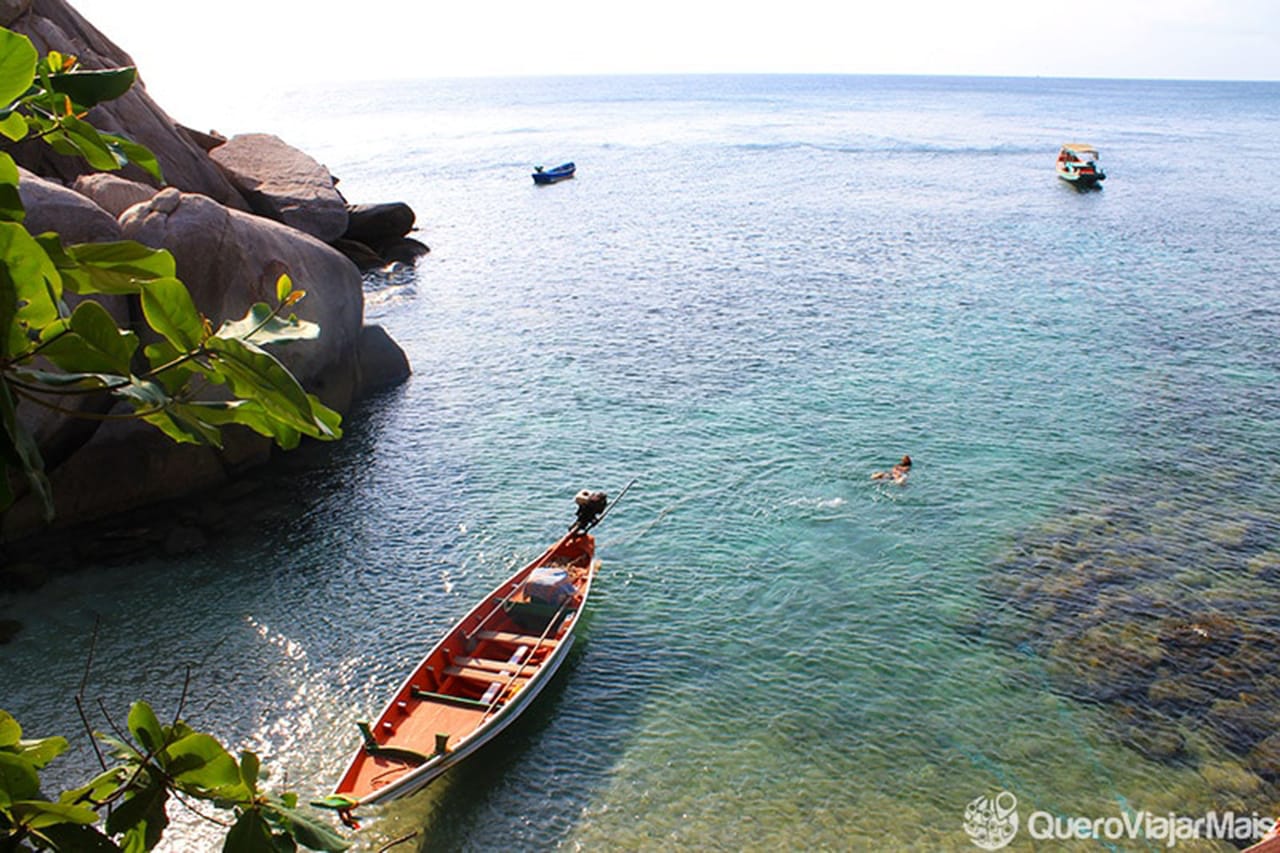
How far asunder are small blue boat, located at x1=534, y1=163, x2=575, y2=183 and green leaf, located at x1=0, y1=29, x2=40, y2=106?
78.8 m

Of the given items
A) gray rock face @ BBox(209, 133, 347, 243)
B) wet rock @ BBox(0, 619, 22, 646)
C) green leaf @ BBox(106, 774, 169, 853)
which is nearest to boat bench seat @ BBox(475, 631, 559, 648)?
wet rock @ BBox(0, 619, 22, 646)

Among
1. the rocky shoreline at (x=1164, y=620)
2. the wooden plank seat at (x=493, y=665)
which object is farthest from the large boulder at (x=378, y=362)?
the rocky shoreline at (x=1164, y=620)

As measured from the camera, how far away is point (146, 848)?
11.3ft

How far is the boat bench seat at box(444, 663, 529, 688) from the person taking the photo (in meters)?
18.6

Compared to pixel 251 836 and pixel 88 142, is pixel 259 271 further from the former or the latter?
pixel 251 836

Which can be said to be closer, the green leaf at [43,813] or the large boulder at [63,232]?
the green leaf at [43,813]

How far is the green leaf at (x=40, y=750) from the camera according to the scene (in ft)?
10.8

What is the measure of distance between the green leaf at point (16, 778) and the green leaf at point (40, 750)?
0.07 m

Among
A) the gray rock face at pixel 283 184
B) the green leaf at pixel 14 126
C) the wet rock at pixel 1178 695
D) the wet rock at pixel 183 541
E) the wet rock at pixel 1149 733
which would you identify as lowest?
the wet rock at pixel 1149 733

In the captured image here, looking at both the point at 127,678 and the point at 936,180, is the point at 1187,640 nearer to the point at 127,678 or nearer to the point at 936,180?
the point at 127,678

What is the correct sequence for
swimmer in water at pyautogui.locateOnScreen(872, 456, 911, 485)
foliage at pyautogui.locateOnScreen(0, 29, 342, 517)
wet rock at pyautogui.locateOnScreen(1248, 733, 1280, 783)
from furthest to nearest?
swimmer in water at pyautogui.locateOnScreen(872, 456, 911, 485) < wet rock at pyautogui.locateOnScreen(1248, 733, 1280, 783) < foliage at pyautogui.locateOnScreen(0, 29, 342, 517)

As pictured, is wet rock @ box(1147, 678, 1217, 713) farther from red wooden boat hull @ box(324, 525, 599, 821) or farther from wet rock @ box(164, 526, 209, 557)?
wet rock @ box(164, 526, 209, 557)

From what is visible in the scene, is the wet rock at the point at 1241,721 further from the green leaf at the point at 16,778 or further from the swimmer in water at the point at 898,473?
the green leaf at the point at 16,778

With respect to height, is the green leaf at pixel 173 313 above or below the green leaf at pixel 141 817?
above
